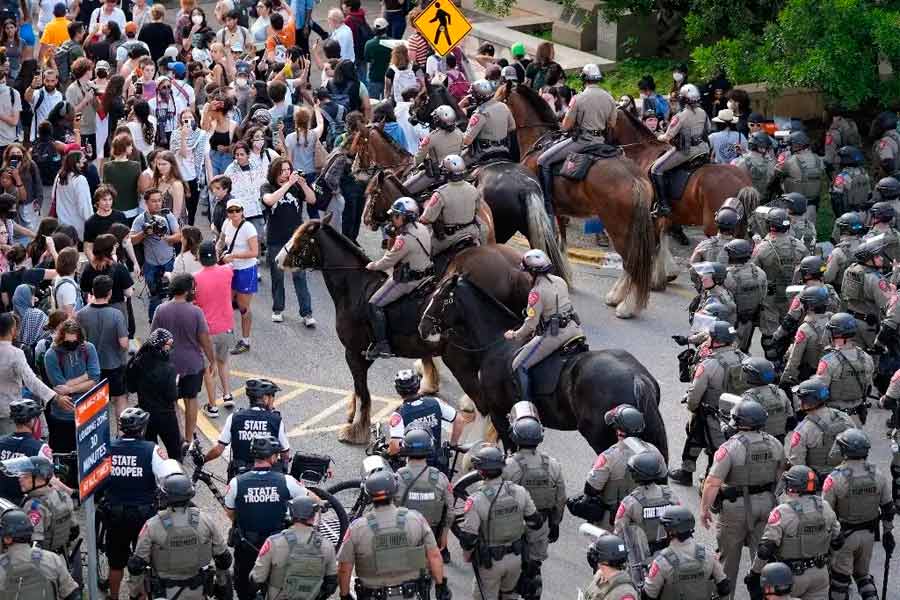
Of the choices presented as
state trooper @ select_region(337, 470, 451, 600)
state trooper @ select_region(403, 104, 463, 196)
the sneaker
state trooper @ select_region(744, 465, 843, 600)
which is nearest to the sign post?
state trooper @ select_region(337, 470, 451, 600)

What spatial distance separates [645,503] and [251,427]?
3594 millimetres

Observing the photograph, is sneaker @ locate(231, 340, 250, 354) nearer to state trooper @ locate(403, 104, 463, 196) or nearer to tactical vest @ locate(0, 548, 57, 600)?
state trooper @ locate(403, 104, 463, 196)

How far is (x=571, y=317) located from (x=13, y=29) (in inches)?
591

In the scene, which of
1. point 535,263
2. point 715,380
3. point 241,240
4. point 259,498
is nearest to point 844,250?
point 715,380

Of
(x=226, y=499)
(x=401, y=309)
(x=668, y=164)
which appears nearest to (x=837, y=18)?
(x=668, y=164)

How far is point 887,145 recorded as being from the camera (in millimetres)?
25094

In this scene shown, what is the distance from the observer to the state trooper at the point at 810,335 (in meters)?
18.6

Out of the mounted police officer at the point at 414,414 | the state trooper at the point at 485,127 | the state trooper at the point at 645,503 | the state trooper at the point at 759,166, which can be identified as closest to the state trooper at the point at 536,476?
the state trooper at the point at 645,503

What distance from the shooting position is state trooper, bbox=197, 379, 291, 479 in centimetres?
1598

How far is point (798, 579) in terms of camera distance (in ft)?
48.8

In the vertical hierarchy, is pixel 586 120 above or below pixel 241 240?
above

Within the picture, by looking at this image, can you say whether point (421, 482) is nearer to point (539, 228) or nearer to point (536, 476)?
point (536, 476)

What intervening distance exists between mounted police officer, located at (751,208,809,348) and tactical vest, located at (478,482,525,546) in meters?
6.57

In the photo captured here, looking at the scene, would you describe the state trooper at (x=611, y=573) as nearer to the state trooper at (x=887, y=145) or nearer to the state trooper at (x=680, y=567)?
the state trooper at (x=680, y=567)
